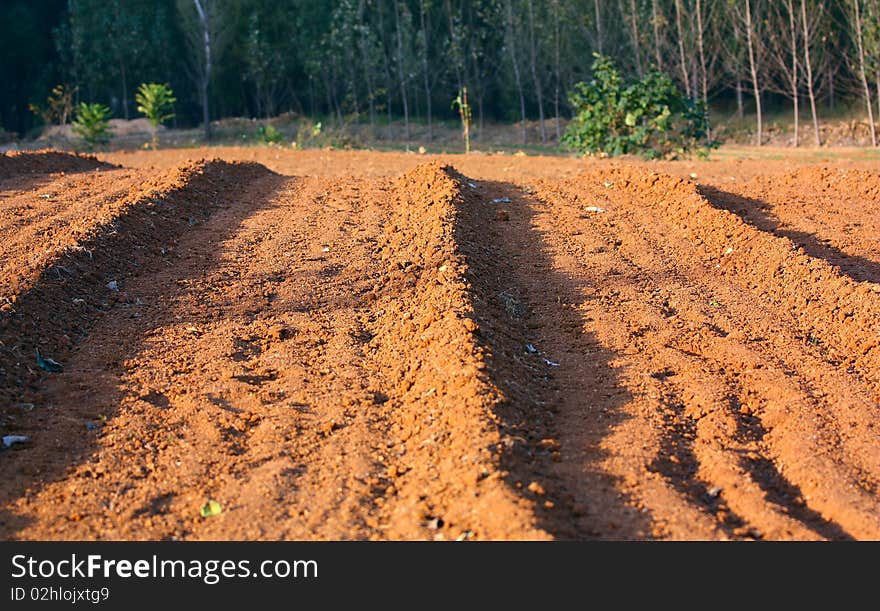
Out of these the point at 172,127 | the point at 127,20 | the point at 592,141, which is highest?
the point at 127,20

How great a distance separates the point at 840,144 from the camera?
2544cm

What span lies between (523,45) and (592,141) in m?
16.9

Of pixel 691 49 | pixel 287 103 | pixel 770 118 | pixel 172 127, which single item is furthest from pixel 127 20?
pixel 770 118

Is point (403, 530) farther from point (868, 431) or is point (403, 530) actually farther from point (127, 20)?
point (127, 20)

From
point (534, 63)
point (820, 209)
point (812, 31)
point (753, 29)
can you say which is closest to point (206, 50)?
point (534, 63)

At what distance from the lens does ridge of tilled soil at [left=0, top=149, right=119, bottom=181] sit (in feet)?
36.9

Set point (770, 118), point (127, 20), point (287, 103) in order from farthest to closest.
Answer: point (287, 103), point (127, 20), point (770, 118)

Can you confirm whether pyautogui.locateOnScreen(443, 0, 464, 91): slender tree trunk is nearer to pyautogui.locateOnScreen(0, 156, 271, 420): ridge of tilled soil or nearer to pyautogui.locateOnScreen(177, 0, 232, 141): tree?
pyautogui.locateOnScreen(177, 0, 232, 141): tree

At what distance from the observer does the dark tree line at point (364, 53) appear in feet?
94.3

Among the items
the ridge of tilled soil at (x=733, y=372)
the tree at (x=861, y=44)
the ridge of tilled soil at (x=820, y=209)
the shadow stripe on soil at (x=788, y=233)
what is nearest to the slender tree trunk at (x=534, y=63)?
the tree at (x=861, y=44)

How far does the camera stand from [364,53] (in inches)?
1216

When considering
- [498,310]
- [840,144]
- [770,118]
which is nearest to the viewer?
[498,310]

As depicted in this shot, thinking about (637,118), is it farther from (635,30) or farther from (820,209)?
(635,30)

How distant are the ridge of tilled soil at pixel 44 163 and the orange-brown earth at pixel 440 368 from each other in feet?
7.10
